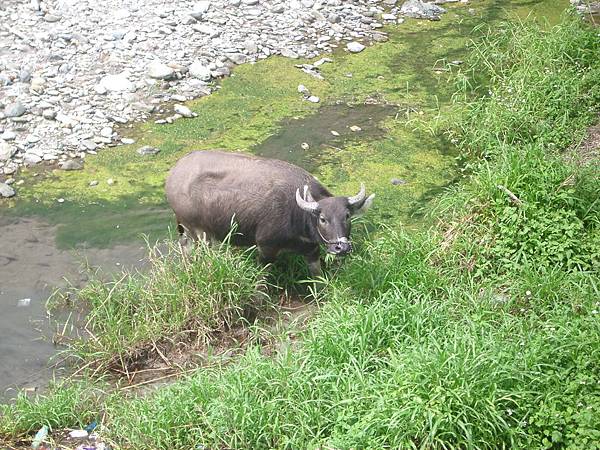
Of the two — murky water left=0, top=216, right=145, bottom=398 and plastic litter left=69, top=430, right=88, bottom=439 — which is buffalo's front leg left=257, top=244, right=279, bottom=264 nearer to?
murky water left=0, top=216, right=145, bottom=398

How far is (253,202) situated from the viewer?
7.41 metres

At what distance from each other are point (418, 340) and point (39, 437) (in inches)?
108

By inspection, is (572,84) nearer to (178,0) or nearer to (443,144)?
(443,144)

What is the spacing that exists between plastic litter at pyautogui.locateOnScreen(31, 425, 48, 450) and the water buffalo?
2362 mm

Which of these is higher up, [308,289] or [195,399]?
[195,399]

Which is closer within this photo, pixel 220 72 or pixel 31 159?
pixel 31 159

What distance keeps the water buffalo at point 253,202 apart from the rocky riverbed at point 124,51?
2.06 metres

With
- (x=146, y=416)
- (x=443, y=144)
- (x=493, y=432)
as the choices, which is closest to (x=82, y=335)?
(x=146, y=416)

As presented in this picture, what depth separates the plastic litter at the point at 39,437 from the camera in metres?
5.77

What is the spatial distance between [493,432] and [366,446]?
0.78 m

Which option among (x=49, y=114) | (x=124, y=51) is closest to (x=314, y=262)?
(x=49, y=114)

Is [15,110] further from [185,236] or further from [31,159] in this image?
[185,236]

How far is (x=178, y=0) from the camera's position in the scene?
11.8 m

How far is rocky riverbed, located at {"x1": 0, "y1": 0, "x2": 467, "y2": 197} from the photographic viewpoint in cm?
938
